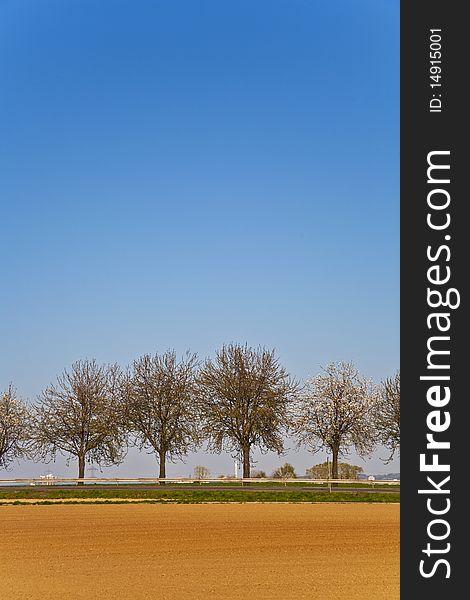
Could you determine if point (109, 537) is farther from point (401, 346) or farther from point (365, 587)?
point (401, 346)

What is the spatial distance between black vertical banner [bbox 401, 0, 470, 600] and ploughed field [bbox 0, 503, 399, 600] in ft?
24.3

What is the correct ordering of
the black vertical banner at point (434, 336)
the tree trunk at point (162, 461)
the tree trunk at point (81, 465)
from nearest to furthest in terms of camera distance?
the black vertical banner at point (434, 336) → the tree trunk at point (162, 461) → the tree trunk at point (81, 465)

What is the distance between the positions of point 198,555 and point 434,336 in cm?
1312

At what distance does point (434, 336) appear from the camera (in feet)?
26.0

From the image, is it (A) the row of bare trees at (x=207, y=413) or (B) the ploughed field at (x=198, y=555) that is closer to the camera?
(B) the ploughed field at (x=198, y=555)

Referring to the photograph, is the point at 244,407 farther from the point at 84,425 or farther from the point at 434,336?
the point at 434,336

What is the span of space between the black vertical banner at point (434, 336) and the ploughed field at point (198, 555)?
740cm

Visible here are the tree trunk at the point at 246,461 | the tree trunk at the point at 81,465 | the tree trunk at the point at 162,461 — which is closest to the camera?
the tree trunk at the point at 246,461

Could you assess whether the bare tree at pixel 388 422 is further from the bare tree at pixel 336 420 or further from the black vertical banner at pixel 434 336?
the black vertical banner at pixel 434 336

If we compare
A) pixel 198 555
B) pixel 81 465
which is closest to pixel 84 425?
pixel 81 465

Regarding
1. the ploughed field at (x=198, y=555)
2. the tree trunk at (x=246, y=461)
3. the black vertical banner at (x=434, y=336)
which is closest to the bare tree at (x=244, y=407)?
the tree trunk at (x=246, y=461)

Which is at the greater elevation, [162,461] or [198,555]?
[198,555]

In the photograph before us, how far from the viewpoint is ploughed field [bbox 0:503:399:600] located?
1544 cm

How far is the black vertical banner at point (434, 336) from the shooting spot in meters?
7.80
